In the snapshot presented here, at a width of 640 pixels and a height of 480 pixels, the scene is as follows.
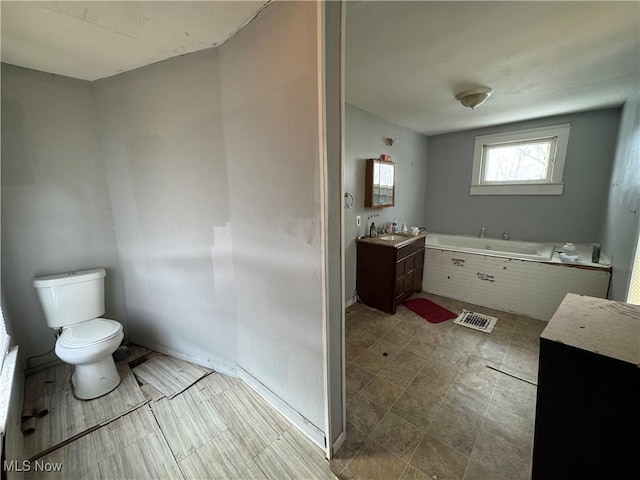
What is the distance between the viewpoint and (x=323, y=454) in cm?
132

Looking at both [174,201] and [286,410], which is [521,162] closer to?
[286,410]

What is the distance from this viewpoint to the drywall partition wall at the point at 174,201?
1.60 m

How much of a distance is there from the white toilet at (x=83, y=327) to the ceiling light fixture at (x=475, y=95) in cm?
329

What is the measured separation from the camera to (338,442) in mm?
1355

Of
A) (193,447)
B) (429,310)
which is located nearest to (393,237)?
(429,310)

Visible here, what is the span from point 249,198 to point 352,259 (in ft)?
5.68

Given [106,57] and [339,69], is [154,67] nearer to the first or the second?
[106,57]

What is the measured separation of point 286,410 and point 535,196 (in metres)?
3.83

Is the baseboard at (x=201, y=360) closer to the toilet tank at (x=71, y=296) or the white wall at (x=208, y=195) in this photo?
the white wall at (x=208, y=195)

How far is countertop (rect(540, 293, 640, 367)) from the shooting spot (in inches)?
27.1

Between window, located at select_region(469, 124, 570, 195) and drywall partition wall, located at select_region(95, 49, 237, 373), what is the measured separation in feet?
11.8

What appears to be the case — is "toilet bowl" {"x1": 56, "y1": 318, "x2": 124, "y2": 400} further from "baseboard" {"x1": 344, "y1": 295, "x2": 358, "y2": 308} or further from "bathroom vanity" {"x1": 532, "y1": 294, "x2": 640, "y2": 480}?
"bathroom vanity" {"x1": 532, "y1": 294, "x2": 640, "y2": 480}

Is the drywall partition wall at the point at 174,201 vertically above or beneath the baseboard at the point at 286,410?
above
